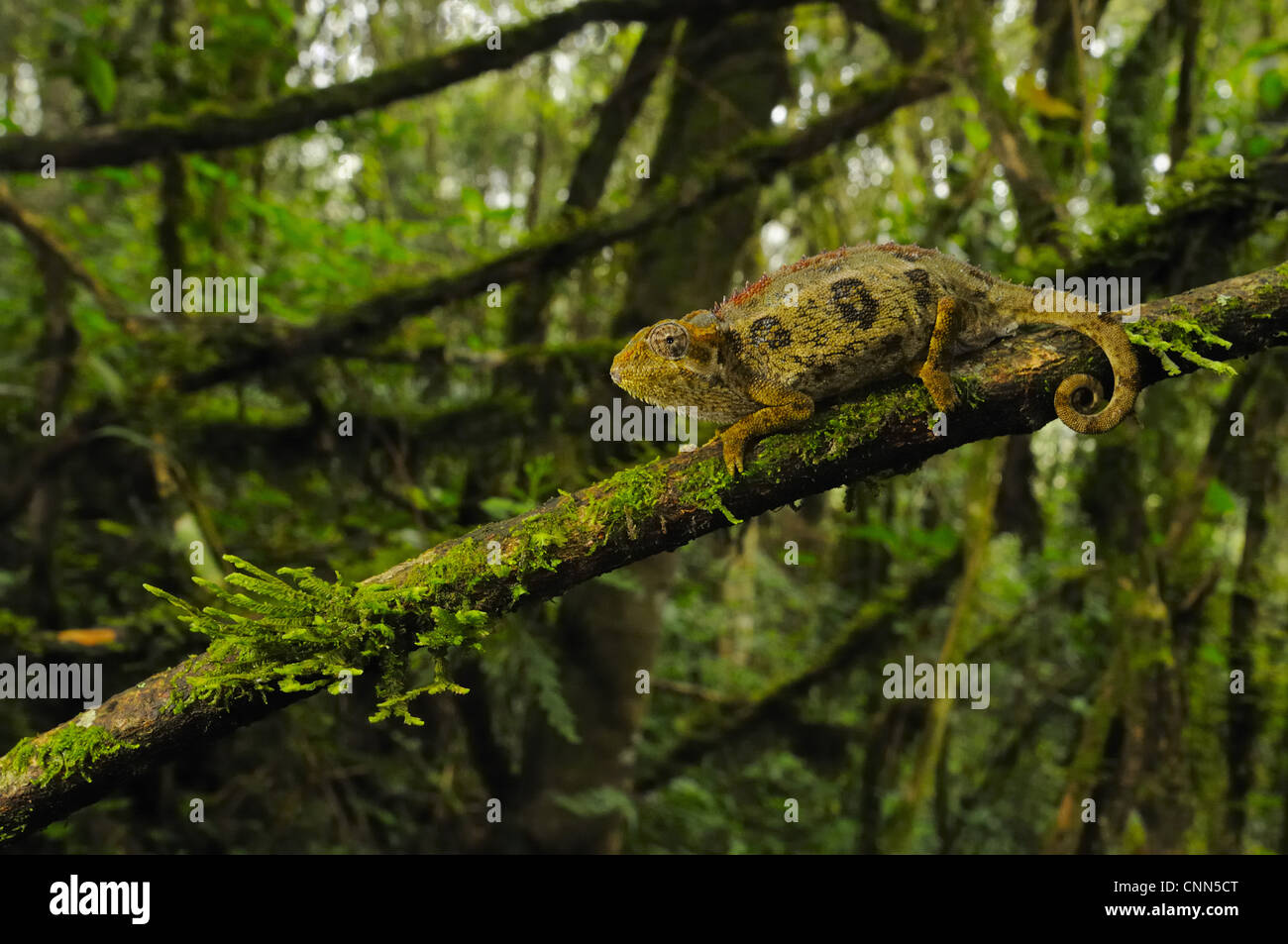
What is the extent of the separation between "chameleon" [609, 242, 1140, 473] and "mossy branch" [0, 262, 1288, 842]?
7cm

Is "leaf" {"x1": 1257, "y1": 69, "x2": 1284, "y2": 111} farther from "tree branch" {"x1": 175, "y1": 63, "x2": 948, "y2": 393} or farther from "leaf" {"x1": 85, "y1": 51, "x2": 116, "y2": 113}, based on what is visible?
"leaf" {"x1": 85, "y1": 51, "x2": 116, "y2": 113}

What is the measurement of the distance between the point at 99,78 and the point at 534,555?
470 cm

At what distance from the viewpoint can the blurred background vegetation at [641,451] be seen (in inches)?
183

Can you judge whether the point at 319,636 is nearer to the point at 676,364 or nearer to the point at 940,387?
the point at 676,364

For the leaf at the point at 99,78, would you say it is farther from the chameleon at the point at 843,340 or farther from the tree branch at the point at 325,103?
the chameleon at the point at 843,340

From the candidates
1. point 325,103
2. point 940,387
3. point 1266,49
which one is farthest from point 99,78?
point 1266,49

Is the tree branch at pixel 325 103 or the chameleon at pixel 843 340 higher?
the tree branch at pixel 325 103

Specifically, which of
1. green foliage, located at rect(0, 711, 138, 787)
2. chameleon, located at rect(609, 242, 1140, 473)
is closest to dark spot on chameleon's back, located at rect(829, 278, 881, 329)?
chameleon, located at rect(609, 242, 1140, 473)

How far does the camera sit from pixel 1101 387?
2.38 meters

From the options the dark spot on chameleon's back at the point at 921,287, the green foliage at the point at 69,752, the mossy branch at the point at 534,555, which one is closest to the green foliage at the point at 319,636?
the mossy branch at the point at 534,555

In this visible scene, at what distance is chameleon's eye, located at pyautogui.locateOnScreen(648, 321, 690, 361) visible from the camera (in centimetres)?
253

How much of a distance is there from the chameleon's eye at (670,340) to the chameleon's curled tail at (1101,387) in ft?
3.37

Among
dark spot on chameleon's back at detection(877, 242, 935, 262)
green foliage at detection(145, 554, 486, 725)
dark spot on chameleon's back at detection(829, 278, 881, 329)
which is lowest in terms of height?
green foliage at detection(145, 554, 486, 725)
